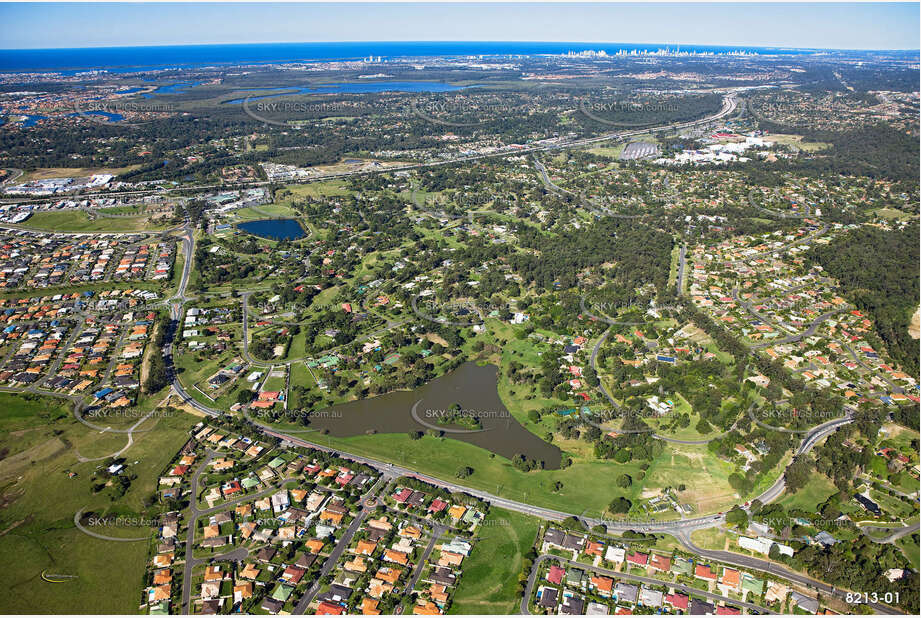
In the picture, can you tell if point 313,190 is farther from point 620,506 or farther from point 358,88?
point 358,88

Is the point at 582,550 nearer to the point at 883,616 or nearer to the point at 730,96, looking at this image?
the point at 883,616

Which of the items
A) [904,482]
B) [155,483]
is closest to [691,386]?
[904,482]

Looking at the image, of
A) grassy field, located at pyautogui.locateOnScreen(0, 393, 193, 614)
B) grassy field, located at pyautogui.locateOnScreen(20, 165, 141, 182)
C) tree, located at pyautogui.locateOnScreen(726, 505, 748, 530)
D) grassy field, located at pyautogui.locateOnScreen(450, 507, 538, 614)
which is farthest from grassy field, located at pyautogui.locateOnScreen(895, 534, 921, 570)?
grassy field, located at pyautogui.locateOnScreen(20, 165, 141, 182)

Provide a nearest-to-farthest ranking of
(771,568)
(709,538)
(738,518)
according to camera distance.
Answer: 1. (771,568)
2. (709,538)
3. (738,518)

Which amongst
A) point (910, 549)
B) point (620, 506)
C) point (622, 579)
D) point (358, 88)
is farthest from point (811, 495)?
point (358, 88)

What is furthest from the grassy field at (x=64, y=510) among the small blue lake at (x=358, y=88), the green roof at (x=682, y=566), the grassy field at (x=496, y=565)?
the small blue lake at (x=358, y=88)

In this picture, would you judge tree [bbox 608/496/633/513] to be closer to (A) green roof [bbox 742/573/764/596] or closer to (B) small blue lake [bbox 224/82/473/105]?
(A) green roof [bbox 742/573/764/596]
